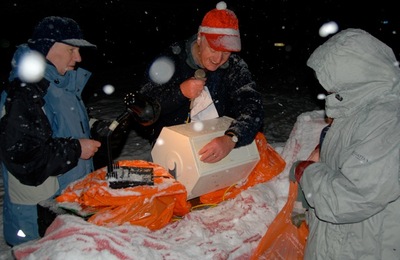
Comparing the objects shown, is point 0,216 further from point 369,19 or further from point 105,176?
point 369,19

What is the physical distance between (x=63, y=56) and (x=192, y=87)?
3.02 feet

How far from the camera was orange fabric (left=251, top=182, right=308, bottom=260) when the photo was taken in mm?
2137

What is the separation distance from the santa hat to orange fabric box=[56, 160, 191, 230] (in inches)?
35.2

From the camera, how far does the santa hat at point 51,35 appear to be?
2195 millimetres

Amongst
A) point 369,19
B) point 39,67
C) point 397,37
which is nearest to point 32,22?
point 39,67

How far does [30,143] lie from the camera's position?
6.47 feet

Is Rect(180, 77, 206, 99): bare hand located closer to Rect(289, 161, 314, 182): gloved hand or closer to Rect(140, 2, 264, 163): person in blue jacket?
Rect(140, 2, 264, 163): person in blue jacket

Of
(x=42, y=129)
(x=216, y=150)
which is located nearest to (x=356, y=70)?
(x=216, y=150)

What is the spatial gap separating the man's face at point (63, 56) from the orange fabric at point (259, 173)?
4.49 feet

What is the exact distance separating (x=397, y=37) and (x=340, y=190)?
70.5ft

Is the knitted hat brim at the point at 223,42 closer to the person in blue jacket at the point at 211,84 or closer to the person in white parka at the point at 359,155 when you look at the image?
the person in blue jacket at the point at 211,84

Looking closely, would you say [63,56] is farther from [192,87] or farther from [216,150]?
[216,150]

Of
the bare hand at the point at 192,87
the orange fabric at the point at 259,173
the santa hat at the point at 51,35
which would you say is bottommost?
the orange fabric at the point at 259,173

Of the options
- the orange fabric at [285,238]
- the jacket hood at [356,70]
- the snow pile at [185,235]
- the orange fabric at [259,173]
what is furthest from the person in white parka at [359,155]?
the orange fabric at [259,173]
